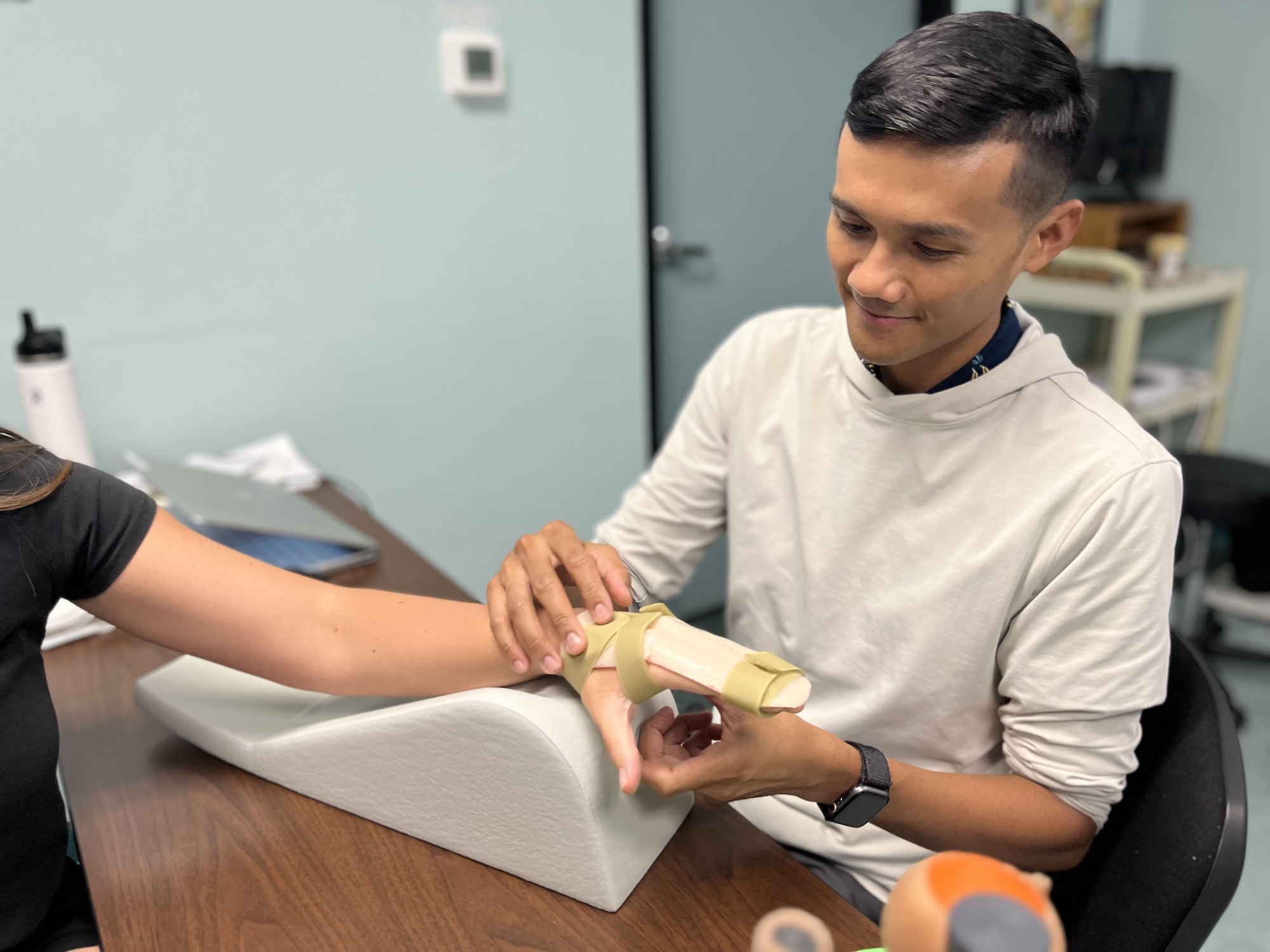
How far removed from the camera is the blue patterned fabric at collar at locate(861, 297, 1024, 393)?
924 mm

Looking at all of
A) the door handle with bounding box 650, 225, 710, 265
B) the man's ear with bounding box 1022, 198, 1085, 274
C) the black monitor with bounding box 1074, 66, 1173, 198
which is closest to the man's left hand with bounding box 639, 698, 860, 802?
the man's ear with bounding box 1022, 198, 1085, 274

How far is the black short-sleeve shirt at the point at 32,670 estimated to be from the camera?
752 millimetres

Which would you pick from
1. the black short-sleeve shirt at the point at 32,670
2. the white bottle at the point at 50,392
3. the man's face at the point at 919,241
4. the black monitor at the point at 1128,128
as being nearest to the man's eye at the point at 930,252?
the man's face at the point at 919,241

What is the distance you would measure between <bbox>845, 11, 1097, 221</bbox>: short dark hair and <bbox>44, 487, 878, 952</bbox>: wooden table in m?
0.60

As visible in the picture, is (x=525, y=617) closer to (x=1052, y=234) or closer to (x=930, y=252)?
(x=930, y=252)

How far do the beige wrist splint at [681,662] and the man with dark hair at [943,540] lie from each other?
1.1 inches

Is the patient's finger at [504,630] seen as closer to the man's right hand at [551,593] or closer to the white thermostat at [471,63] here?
the man's right hand at [551,593]

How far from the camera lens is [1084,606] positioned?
2.75 feet

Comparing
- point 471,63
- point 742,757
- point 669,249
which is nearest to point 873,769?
point 742,757

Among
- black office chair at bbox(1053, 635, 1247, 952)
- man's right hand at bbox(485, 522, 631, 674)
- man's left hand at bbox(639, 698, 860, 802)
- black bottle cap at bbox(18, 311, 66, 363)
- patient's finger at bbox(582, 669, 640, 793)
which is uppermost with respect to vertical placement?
black bottle cap at bbox(18, 311, 66, 363)

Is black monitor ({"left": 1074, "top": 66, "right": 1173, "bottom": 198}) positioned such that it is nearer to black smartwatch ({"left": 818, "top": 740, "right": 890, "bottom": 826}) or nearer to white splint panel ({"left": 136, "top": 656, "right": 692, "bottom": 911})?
black smartwatch ({"left": 818, "top": 740, "right": 890, "bottom": 826})

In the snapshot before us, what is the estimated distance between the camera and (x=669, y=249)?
2396 mm

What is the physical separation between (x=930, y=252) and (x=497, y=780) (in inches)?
22.5

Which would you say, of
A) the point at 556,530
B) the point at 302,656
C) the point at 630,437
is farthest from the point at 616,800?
the point at 630,437
